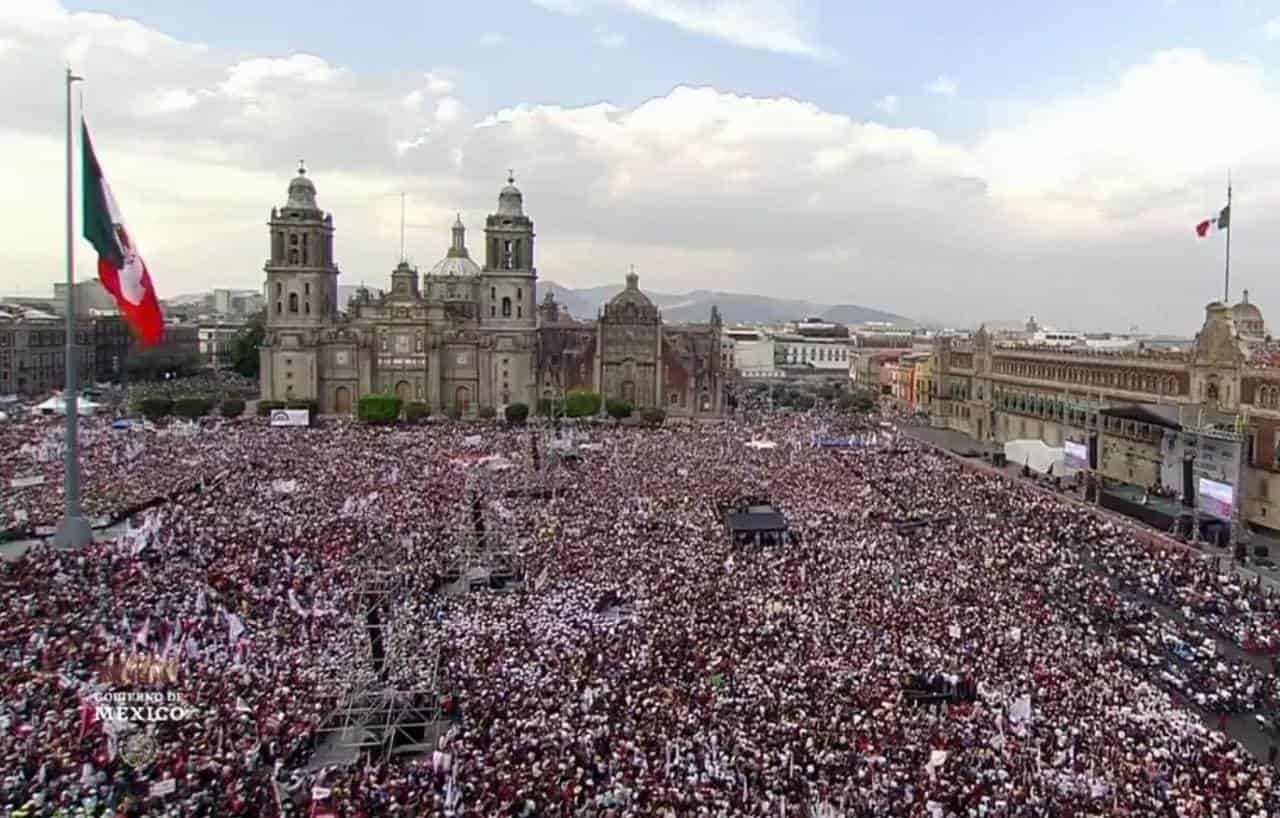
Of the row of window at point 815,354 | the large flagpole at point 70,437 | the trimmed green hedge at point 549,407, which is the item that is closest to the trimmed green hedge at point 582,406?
the trimmed green hedge at point 549,407

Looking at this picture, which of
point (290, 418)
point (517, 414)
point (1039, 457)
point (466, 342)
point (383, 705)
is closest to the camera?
point (383, 705)

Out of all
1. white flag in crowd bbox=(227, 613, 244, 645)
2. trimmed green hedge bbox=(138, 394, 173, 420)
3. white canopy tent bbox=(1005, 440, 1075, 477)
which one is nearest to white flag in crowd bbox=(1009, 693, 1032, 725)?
white flag in crowd bbox=(227, 613, 244, 645)

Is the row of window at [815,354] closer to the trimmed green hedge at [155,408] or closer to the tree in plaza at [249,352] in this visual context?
the tree in plaza at [249,352]

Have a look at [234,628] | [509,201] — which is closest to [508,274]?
[509,201]

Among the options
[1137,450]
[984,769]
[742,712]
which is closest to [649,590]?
[742,712]

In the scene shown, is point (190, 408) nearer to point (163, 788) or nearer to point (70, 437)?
point (70, 437)

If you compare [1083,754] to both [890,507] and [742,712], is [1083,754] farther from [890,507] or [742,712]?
[890,507]
